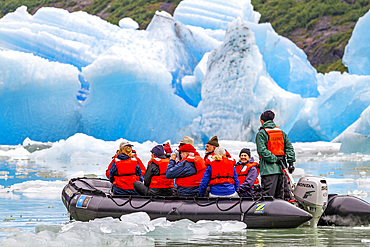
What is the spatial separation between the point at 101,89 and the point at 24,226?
12698 millimetres

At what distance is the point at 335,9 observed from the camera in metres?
46.1

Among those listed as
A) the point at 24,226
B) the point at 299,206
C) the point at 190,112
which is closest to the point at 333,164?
the point at 190,112

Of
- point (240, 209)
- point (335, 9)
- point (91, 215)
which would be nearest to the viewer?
point (240, 209)

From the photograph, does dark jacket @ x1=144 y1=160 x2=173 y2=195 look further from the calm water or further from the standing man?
the standing man

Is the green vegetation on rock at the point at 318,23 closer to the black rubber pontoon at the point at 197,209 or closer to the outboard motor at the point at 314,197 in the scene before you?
the outboard motor at the point at 314,197

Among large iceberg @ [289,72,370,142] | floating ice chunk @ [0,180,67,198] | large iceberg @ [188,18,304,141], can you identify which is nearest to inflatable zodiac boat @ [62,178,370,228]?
floating ice chunk @ [0,180,67,198]

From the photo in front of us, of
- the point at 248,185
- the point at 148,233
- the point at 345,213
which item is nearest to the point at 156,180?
the point at 148,233

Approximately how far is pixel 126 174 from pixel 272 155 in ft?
5.76

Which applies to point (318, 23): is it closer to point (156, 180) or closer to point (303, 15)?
point (303, 15)

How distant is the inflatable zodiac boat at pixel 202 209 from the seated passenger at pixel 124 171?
0.18 metres

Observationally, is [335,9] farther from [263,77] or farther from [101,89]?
[101,89]

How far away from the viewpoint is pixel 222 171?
5.47 meters

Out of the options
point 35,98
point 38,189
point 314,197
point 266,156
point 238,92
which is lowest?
point 38,189

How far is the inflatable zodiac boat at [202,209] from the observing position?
5.25 m
